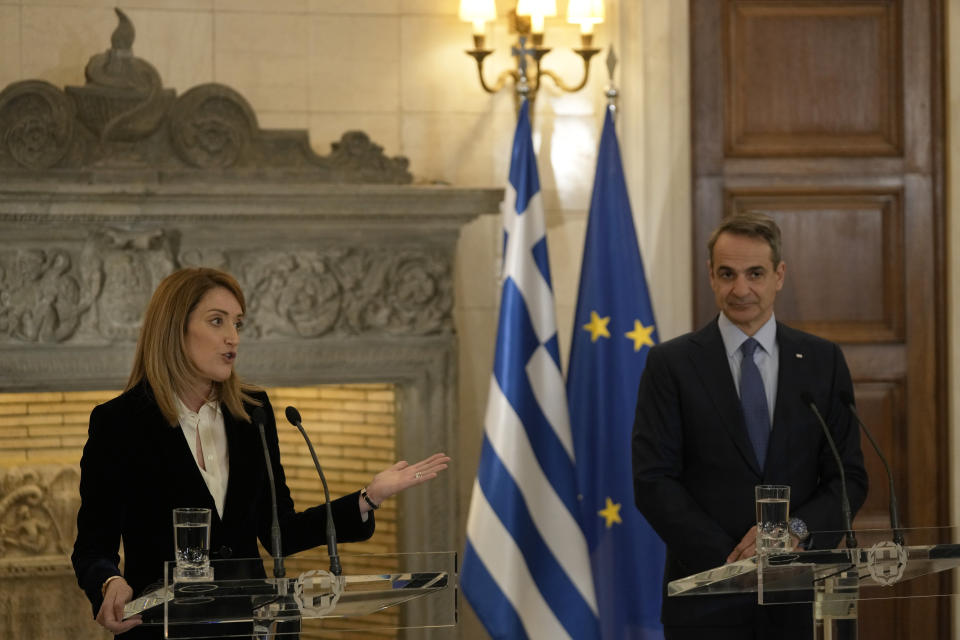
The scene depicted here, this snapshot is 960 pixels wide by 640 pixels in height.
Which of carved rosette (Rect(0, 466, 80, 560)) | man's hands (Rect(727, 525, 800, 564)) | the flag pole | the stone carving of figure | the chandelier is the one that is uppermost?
the chandelier

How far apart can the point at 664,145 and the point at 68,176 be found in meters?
2.23

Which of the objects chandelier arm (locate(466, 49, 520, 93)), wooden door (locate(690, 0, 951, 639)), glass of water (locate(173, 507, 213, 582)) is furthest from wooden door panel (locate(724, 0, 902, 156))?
glass of water (locate(173, 507, 213, 582))

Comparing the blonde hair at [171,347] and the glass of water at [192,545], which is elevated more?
the blonde hair at [171,347]

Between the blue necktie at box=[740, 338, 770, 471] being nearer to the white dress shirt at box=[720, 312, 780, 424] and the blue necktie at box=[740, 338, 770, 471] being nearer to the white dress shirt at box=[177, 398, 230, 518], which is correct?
the white dress shirt at box=[720, 312, 780, 424]

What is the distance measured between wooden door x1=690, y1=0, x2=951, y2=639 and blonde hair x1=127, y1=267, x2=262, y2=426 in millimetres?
2537

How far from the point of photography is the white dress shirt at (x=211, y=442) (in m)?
2.76

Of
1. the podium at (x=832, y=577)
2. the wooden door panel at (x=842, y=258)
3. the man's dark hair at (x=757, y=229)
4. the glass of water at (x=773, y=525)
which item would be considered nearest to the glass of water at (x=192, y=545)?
the podium at (x=832, y=577)

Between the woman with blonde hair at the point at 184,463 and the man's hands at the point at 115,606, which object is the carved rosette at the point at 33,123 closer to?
the woman with blonde hair at the point at 184,463

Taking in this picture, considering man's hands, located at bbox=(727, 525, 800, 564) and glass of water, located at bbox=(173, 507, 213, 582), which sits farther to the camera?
man's hands, located at bbox=(727, 525, 800, 564)

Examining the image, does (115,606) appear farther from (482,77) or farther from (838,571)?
(482,77)

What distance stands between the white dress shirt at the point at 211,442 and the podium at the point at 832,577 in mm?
1028

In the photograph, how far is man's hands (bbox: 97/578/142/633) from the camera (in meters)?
2.47

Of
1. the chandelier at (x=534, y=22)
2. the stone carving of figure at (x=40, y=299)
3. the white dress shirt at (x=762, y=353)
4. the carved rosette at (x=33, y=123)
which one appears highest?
the chandelier at (x=534, y=22)

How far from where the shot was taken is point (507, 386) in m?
4.51
